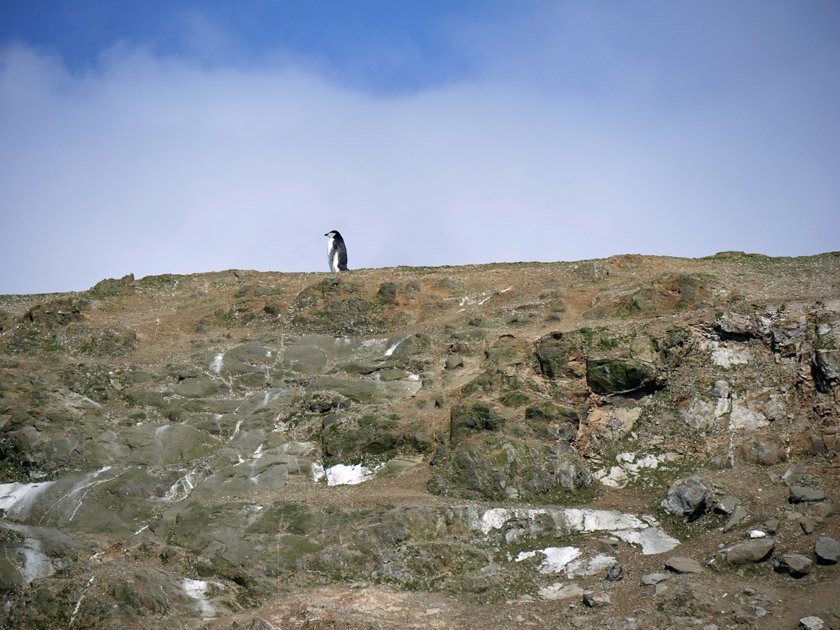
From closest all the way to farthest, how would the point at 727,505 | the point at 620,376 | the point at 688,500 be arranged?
the point at 727,505
the point at 688,500
the point at 620,376

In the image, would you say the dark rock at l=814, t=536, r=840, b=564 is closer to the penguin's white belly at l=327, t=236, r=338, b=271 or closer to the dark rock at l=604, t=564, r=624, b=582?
the dark rock at l=604, t=564, r=624, b=582

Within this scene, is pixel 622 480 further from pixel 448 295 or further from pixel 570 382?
pixel 448 295

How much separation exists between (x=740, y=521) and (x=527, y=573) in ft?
16.2

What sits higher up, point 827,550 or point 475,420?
point 475,420

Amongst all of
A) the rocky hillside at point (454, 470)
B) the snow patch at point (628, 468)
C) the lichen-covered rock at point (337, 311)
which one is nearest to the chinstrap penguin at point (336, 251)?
the lichen-covered rock at point (337, 311)

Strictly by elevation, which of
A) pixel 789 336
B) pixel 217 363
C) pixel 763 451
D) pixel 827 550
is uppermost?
pixel 789 336

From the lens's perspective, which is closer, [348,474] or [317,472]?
[348,474]

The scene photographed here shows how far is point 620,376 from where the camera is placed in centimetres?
1997

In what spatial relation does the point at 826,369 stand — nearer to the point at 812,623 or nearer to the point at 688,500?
the point at 688,500

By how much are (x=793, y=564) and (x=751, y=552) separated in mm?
822

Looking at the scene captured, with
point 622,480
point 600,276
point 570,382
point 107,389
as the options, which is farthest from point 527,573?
point 600,276

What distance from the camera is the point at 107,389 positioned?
2444 cm

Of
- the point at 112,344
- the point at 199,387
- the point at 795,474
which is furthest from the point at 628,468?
the point at 112,344

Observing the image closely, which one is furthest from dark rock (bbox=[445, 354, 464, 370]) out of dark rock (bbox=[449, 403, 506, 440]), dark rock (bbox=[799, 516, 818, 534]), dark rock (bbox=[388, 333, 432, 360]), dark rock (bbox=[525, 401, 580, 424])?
dark rock (bbox=[799, 516, 818, 534])
